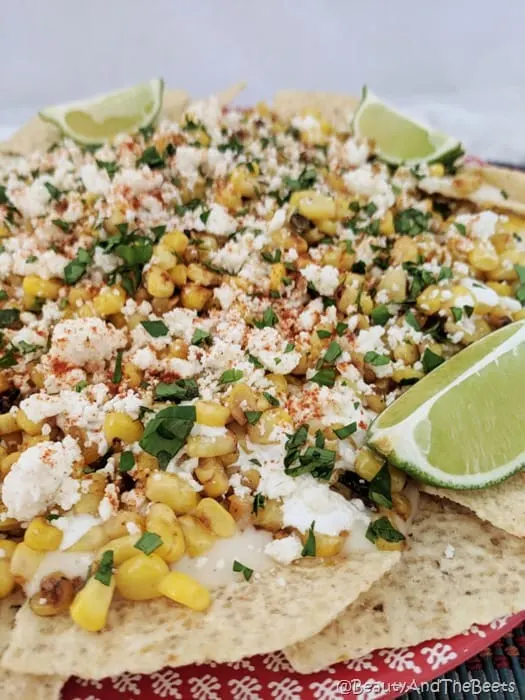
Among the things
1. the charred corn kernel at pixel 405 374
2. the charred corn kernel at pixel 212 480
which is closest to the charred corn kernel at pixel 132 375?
the charred corn kernel at pixel 212 480

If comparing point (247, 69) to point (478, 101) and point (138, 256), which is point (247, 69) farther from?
point (138, 256)

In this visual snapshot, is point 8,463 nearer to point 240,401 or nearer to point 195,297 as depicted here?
point 240,401

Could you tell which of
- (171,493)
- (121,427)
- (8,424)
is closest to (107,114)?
(8,424)

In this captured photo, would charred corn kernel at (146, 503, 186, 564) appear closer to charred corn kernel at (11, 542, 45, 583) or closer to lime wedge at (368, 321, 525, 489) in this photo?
charred corn kernel at (11, 542, 45, 583)

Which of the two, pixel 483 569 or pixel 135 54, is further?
pixel 135 54

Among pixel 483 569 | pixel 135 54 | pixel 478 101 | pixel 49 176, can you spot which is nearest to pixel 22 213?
pixel 49 176

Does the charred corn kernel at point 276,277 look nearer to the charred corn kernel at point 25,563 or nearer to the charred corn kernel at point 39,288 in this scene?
the charred corn kernel at point 39,288

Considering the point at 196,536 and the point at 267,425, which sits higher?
the point at 267,425
